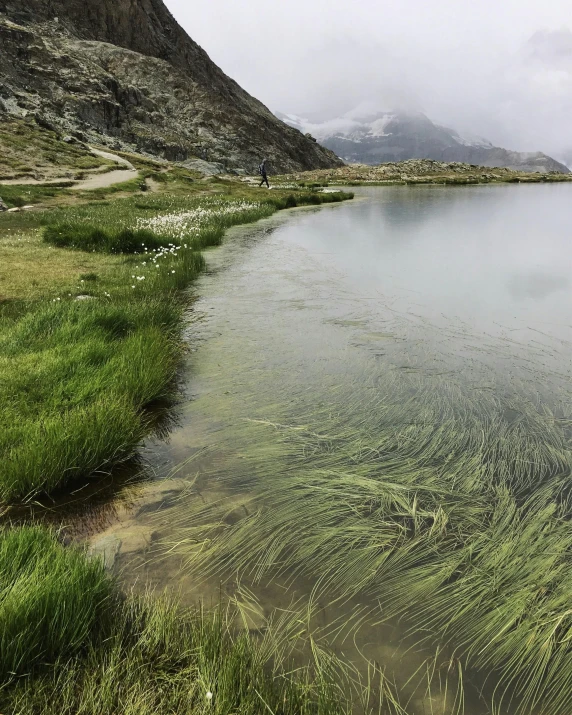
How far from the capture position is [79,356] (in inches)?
259

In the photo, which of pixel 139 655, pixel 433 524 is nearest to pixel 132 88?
pixel 433 524

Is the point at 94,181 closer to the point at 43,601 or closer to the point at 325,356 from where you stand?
the point at 325,356

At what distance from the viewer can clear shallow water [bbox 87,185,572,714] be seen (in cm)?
366

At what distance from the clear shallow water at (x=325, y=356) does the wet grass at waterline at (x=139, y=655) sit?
0.23 metres

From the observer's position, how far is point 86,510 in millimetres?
4262

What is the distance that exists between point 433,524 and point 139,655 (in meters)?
2.63

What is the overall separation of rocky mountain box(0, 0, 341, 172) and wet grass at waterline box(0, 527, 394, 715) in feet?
311

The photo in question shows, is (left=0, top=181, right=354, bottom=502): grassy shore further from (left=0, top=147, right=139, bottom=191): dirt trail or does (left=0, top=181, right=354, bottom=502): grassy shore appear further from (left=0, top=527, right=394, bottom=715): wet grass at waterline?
(left=0, top=147, right=139, bottom=191): dirt trail

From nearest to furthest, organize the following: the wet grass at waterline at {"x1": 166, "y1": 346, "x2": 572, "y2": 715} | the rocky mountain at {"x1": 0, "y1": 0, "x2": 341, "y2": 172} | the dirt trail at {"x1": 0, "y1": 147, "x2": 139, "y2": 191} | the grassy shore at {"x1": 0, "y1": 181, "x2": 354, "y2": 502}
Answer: the wet grass at waterline at {"x1": 166, "y1": 346, "x2": 572, "y2": 715} < the grassy shore at {"x1": 0, "y1": 181, "x2": 354, "y2": 502} < the dirt trail at {"x1": 0, "y1": 147, "x2": 139, "y2": 191} < the rocky mountain at {"x1": 0, "y1": 0, "x2": 341, "y2": 172}

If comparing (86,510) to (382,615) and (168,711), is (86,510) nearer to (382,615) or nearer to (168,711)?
(168,711)

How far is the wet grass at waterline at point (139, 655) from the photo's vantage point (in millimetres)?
2414

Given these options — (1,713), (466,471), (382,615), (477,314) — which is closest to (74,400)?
(1,713)

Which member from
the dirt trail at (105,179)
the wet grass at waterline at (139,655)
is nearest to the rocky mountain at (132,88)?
the dirt trail at (105,179)

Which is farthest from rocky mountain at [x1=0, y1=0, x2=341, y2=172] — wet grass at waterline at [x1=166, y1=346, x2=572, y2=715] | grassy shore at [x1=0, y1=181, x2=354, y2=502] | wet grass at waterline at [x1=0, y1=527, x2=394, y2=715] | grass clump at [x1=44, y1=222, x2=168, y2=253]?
wet grass at waterline at [x1=0, y1=527, x2=394, y2=715]
